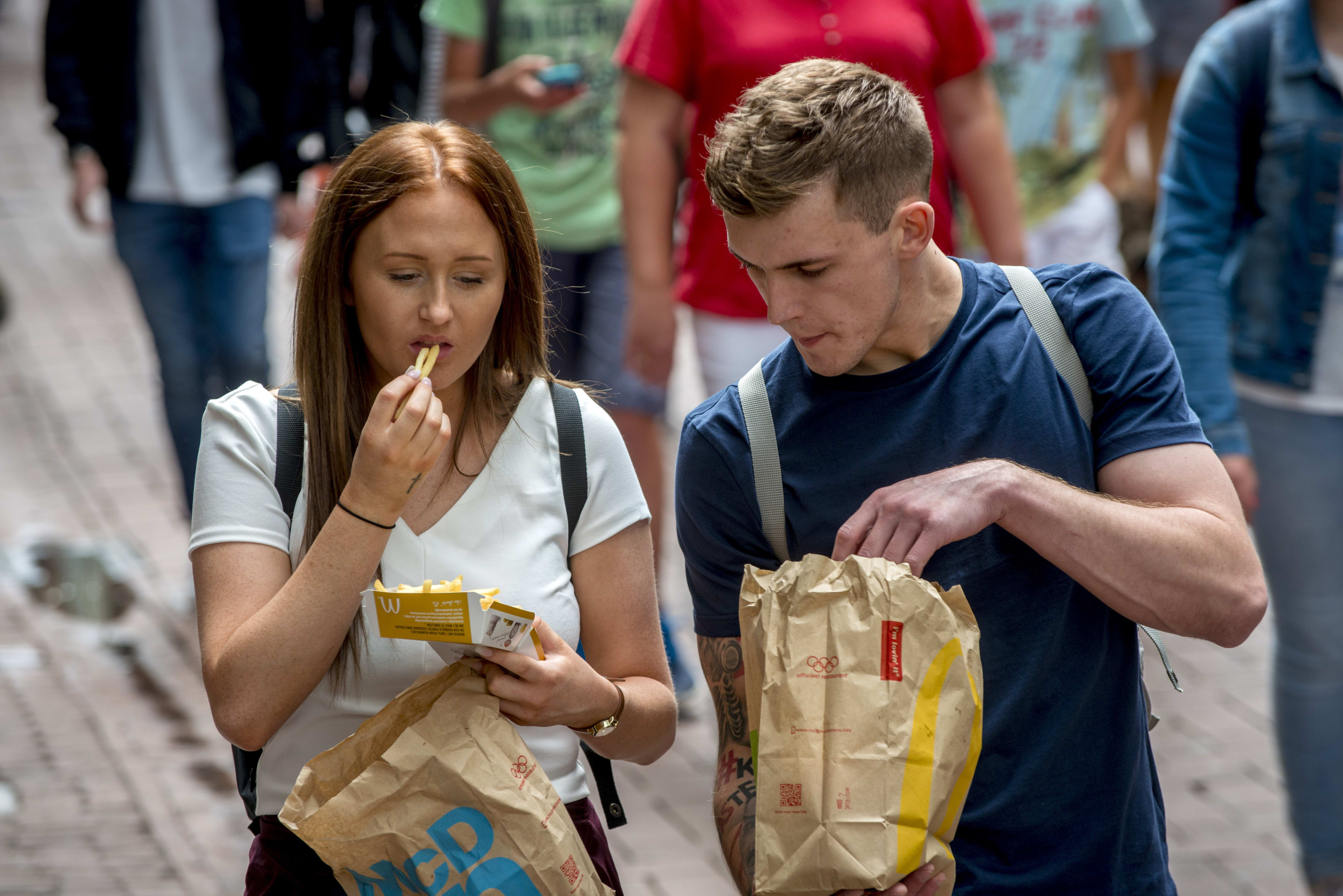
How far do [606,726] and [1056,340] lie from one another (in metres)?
0.86

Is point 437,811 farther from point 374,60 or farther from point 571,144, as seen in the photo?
point 374,60

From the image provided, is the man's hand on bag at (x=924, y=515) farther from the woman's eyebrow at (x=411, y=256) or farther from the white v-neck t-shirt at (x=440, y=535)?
the woman's eyebrow at (x=411, y=256)

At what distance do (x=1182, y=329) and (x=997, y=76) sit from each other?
186 cm

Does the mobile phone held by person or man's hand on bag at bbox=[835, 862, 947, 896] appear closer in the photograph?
man's hand on bag at bbox=[835, 862, 947, 896]

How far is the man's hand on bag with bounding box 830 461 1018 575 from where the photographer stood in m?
2.08

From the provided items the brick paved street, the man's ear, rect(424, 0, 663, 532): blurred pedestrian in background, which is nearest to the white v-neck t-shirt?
the man's ear

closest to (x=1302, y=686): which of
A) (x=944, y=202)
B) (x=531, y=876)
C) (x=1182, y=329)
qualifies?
(x=1182, y=329)

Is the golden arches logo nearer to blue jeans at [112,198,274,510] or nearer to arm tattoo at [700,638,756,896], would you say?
arm tattoo at [700,638,756,896]

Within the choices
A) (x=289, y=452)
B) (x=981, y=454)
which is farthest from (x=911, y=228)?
(x=289, y=452)

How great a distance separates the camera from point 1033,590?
2.30 m

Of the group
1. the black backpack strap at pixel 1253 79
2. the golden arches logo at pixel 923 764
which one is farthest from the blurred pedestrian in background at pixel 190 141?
the golden arches logo at pixel 923 764

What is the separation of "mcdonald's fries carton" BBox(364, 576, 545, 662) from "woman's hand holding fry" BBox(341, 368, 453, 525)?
0.14 metres

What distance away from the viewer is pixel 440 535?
91.8 inches

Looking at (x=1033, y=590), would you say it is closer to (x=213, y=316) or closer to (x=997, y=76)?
(x=997, y=76)
